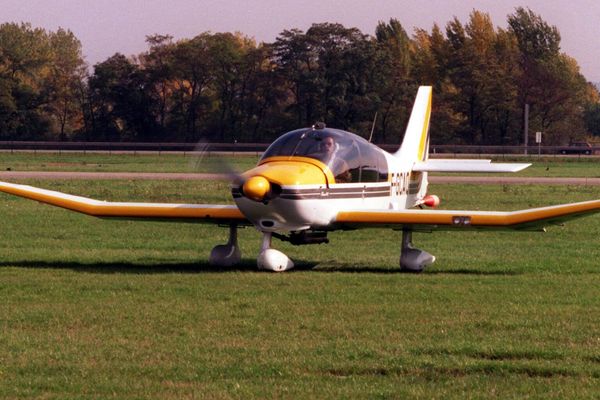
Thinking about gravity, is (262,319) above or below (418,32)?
below

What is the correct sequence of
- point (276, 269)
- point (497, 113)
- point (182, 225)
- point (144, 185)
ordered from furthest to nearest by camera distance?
point (497, 113) < point (144, 185) < point (182, 225) < point (276, 269)

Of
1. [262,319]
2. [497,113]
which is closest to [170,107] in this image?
[497,113]

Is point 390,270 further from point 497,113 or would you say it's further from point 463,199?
point 497,113

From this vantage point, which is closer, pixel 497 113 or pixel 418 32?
pixel 497 113

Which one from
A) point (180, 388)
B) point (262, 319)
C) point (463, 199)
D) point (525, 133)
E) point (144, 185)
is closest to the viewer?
point (180, 388)

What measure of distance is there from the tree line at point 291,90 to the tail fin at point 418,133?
194 ft

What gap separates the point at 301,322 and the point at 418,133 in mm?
Result: 10884

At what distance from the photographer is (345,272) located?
1680 centimetres

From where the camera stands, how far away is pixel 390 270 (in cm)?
1727

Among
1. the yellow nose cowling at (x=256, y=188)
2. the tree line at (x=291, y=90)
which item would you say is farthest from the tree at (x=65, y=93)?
the yellow nose cowling at (x=256, y=188)

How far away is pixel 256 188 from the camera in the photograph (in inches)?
624

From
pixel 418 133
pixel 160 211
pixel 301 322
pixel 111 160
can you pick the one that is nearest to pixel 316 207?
pixel 160 211

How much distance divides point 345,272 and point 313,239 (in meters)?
0.83

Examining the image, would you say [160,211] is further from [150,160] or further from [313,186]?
[150,160]
